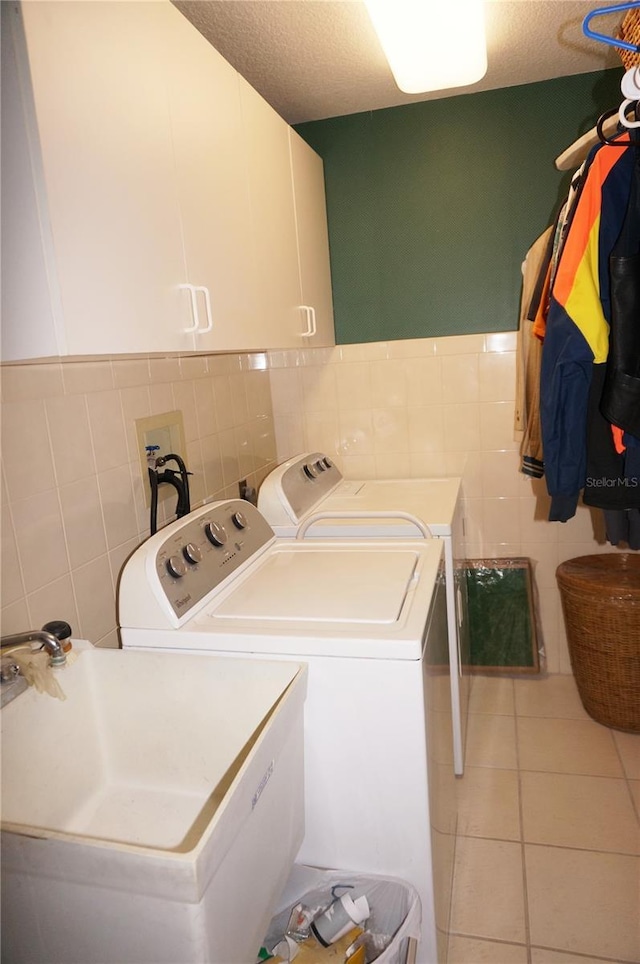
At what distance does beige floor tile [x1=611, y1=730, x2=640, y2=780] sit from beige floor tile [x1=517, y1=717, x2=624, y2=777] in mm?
21

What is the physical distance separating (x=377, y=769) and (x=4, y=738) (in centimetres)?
72

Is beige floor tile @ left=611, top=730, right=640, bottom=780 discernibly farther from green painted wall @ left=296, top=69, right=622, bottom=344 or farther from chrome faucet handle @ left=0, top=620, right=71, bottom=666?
chrome faucet handle @ left=0, top=620, right=71, bottom=666

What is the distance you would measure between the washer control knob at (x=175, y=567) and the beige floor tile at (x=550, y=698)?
1.72 meters

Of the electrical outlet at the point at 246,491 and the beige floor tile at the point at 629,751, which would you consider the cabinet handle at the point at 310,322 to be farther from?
the beige floor tile at the point at 629,751

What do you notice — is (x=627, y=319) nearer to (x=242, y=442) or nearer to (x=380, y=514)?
(x=380, y=514)

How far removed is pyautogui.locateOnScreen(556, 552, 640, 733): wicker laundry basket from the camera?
220 cm

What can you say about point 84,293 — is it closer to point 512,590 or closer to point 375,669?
point 375,669

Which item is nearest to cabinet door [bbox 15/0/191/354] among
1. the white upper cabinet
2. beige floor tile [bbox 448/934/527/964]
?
the white upper cabinet

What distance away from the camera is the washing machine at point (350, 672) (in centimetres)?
123

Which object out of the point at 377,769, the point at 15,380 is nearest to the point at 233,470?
the point at 15,380

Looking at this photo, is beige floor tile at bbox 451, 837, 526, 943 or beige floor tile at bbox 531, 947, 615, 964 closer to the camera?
beige floor tile at bbox 531, 947, 615, 964

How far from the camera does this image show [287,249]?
2.00m

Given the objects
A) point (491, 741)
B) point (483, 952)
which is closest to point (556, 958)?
point (483, 952)

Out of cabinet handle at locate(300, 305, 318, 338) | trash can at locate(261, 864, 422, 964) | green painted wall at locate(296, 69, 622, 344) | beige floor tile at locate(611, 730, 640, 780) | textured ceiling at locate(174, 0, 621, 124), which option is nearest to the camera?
trash can at locate(261, 864, 422, 964)
